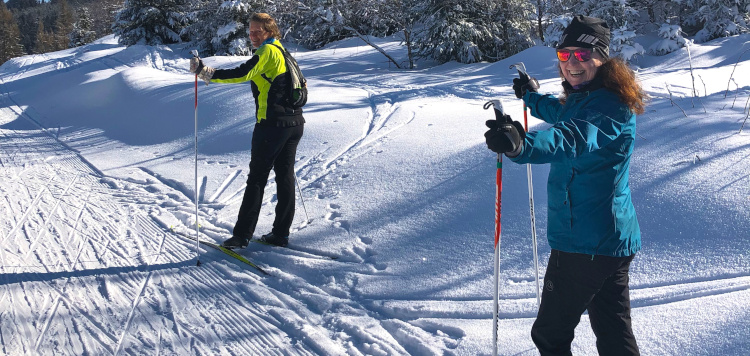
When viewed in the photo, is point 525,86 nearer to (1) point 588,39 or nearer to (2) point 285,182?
(1) point 588,39

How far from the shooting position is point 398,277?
405 centimetres

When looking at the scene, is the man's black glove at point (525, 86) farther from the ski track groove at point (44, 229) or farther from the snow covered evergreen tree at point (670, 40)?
the snow covered evergreen tree at point (670, 40)

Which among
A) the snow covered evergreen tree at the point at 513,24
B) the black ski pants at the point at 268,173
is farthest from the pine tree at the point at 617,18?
the black ski pants at the point at 268,173

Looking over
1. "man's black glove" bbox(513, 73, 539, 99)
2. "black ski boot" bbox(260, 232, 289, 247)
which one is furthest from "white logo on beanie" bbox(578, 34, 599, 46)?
"black ski boot" bbox(260, 232, 289, 247)

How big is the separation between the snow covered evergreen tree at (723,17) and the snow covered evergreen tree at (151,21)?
63.8ft

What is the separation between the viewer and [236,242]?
4.71 meters

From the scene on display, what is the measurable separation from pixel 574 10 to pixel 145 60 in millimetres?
14950

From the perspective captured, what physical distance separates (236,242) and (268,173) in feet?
2.24

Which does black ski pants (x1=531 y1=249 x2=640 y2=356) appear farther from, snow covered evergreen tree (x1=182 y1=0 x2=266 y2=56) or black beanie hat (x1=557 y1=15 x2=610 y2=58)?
snow covered evergreen tree (x1=182 y1=0 x2=266 y2=56)

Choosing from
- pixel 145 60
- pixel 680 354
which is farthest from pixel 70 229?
pixel 145 60

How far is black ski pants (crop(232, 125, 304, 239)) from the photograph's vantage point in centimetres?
455

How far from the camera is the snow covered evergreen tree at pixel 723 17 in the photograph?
16094 mm

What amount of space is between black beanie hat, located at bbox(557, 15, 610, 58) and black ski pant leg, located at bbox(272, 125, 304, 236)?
2.79 m

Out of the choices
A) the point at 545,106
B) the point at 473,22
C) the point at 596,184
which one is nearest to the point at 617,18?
the point at 473,22
